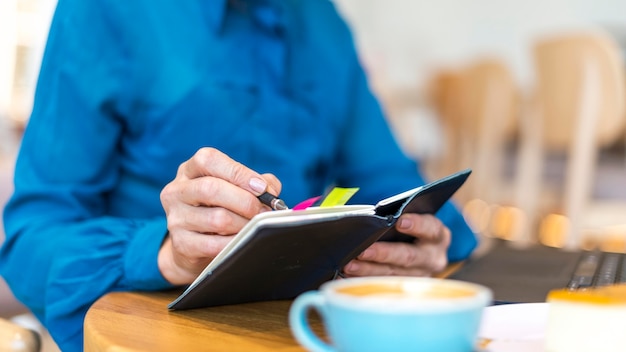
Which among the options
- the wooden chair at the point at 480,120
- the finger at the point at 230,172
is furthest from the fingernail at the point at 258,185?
the wooden chair at the point at 480,120

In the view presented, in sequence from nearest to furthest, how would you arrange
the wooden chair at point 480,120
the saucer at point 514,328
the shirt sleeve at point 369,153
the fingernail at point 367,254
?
1. the saucer at point 514,328
2. the fingernail at point 367,254
3. the shirt sleeve at point 369,153
4. the wooden chair at point 480,120

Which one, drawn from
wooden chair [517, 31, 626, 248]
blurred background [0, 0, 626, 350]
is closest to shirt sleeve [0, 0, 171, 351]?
blurred background [0, 0, 626, 350]

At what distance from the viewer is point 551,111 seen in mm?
2934

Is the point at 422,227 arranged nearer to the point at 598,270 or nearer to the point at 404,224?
the point at 404,224

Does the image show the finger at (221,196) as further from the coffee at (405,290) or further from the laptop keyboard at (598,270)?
the laptop keyboard at (598,270)

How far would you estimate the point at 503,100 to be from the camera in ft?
11.3

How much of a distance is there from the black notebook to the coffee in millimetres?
82

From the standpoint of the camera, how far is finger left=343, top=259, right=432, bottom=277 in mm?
710

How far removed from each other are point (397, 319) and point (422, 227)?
14.5 inches

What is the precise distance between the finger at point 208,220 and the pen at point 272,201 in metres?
0.02

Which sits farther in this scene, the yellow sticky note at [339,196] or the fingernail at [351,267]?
the fingernail at [351,267]

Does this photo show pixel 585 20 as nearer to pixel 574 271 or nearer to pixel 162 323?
pixel 574 271

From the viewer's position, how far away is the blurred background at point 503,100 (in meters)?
2.75

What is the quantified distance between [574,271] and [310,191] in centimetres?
38
